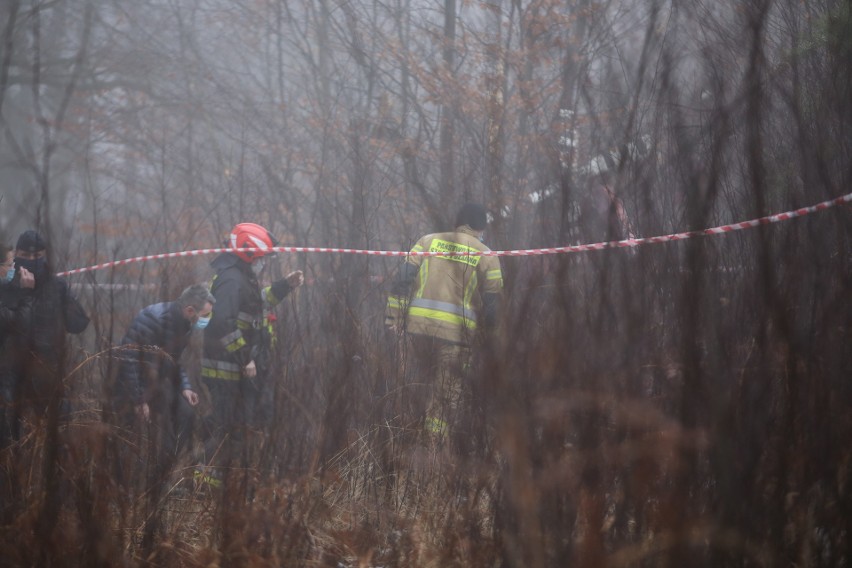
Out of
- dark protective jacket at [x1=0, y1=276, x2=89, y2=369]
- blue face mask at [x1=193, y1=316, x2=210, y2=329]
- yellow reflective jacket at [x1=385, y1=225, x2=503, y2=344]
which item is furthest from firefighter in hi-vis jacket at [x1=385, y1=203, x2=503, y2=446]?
dark protective jacket at [x1=0, y1=276, x2=89, y2=369]

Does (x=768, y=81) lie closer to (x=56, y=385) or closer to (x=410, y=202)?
(x=56, y=385)

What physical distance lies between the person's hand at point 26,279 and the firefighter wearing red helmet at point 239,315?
99 centimetres

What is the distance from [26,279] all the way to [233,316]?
1.14 meters

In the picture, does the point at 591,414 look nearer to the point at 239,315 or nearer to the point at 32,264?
the point at 239,315

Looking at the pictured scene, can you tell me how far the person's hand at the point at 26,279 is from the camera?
212 inches

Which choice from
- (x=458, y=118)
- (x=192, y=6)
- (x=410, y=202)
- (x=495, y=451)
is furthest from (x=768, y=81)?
(x=192, y=6)

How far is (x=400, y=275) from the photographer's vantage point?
596 cm

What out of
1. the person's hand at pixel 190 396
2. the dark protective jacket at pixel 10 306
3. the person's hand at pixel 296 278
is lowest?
the person's hand at pixel 190 396

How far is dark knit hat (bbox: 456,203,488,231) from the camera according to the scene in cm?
596

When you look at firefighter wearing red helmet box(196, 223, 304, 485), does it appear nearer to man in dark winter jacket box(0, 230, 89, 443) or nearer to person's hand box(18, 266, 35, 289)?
person's hand box(18, 266, 35, 289)

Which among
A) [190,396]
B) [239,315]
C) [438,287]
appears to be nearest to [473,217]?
[438,287]

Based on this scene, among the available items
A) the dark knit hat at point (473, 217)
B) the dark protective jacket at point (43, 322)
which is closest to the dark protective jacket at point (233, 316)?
the dark protective jacket at point (43, 322)

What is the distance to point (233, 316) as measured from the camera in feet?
18.8

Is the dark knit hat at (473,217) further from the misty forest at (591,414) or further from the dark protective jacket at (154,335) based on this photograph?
the dark protective jacket at (154,335)
